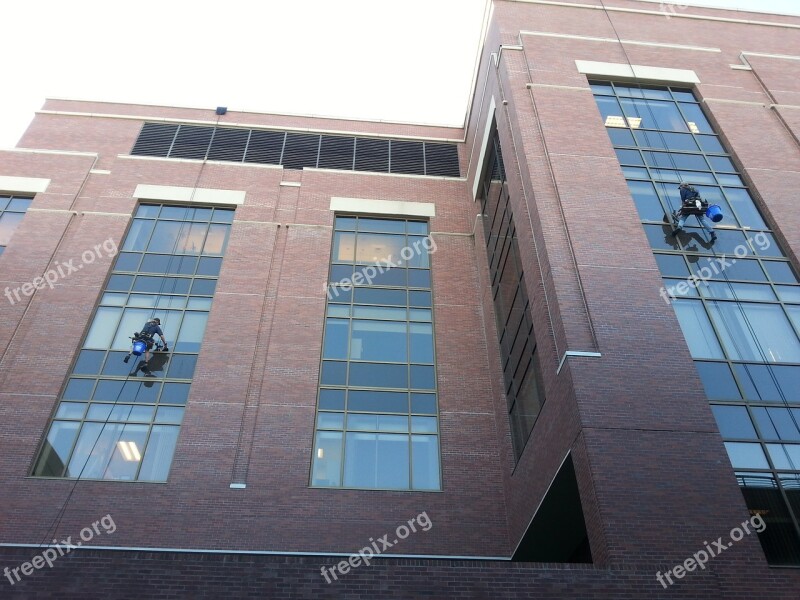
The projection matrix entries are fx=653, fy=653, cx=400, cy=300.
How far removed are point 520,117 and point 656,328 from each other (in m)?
8.15

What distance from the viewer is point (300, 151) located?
27406 mm

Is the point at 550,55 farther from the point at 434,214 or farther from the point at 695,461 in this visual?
the point at 695,461

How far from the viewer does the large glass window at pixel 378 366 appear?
60.3 feet

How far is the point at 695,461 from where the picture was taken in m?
12.2

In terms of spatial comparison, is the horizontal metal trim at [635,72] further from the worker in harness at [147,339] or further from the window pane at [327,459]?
the worker in harness at [147,339]

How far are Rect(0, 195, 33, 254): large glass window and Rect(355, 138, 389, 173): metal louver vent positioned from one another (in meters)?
12.6

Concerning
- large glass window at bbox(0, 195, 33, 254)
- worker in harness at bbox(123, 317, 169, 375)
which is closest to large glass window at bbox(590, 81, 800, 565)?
worker in harness at bbox(123, 317, 169, 375)

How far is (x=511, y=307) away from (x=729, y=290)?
5.83 meters

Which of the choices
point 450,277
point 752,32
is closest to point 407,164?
point 450,277

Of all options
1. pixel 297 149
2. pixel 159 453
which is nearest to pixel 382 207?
pixel 297 149

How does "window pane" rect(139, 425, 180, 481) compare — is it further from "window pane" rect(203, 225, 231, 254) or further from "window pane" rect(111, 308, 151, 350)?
"window pane" rect(203, 225, 231, 254)

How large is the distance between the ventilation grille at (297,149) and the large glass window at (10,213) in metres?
4.63

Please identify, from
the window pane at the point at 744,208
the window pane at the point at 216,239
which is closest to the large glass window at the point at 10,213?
the window pane at the point at 216,239

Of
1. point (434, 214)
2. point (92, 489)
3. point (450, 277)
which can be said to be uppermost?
point (434, 214)
